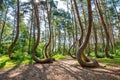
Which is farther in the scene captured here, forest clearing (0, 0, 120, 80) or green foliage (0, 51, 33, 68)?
green foliage (0, 51, 33, 68)

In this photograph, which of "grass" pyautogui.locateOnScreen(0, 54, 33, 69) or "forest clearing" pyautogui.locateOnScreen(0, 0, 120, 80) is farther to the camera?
"grass" pyautogui.locateOnScreen(0, 54, 33, 69)

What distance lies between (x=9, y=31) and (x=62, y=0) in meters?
16.5

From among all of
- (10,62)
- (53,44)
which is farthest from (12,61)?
(53,44)

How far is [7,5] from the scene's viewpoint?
105 feet

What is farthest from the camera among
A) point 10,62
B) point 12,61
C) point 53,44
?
point 53,44

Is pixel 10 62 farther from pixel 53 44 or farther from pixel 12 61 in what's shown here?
pixel 53 44

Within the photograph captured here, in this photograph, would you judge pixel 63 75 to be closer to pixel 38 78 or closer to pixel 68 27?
pixel 38 78

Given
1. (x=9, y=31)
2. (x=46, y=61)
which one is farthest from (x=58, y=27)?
(x=46, y=61)

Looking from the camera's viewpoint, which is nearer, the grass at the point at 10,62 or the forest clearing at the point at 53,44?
the forest clearing at the point at 53,44

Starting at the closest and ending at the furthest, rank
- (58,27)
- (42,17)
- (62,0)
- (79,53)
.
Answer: (79,53) → (62,0) → (42,17) → (58,27)

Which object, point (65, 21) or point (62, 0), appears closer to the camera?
point (62, 0)

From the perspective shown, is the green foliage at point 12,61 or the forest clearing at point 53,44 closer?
the forest clearing at point 53,44

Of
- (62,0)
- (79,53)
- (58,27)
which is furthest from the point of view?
(58,27)

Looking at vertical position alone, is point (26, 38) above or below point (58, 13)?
below
